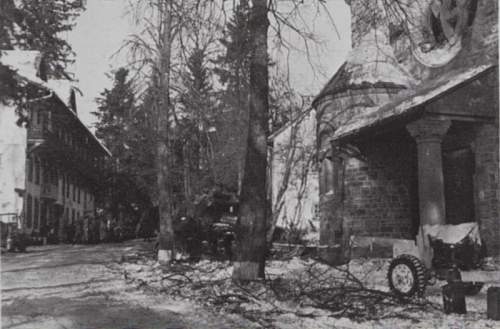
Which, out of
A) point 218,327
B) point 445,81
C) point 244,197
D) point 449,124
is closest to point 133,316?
point 218,327

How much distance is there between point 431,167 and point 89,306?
8118mm

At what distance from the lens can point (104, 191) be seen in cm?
4484

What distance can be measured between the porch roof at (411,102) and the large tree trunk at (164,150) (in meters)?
4.68

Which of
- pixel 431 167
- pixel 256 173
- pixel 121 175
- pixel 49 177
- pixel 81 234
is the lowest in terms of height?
pixel 81 234

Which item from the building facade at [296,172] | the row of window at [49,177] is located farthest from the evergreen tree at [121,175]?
the building facade at [296,172]

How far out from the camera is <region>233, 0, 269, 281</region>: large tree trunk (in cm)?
956

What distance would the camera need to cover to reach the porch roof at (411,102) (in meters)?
12.8

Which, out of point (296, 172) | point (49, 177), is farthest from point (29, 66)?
point (49, 177)

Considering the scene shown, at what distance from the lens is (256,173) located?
9844 millimetres

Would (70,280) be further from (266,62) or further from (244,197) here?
(266,62)

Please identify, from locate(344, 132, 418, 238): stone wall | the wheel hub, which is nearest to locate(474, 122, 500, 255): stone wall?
locate(344, 132, 418, 238): stone wall

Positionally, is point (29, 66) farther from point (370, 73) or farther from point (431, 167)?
point (431, 167)

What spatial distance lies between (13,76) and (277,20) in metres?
5.22

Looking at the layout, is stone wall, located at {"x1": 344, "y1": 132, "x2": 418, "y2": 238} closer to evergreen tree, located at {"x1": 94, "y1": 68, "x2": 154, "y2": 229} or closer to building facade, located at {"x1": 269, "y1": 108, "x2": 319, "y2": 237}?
building facade, located at {"x1": 269, "y1": 108, "x2": 319, "y2": 237}
